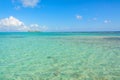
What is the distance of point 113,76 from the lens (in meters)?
7.52

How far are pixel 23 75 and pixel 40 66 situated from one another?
5.84 ft

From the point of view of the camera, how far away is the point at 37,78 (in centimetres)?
739

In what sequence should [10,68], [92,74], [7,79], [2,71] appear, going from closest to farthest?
1. [7,79]
2. [92,74]
3. [2,71]
4. [10,68]

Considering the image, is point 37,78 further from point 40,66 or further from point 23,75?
point 40,66

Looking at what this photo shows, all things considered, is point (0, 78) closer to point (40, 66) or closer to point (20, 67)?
point (20, 67)

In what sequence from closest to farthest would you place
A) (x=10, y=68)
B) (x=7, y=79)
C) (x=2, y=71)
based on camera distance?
1. (x=7, y=79)
2. (x=2, y=71)
3. (x=10, y=68)

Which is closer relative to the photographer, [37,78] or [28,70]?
[37,78]

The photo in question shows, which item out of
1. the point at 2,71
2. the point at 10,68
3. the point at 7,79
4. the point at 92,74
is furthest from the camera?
the point at 10,68

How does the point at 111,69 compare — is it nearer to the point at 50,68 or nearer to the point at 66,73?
the point at 66,73

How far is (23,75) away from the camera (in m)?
7.85

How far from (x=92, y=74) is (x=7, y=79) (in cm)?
339

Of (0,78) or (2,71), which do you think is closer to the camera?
(0,78)

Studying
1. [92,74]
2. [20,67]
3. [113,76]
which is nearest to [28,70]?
[20,67]

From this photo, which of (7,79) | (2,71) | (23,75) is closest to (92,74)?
(23,75)
